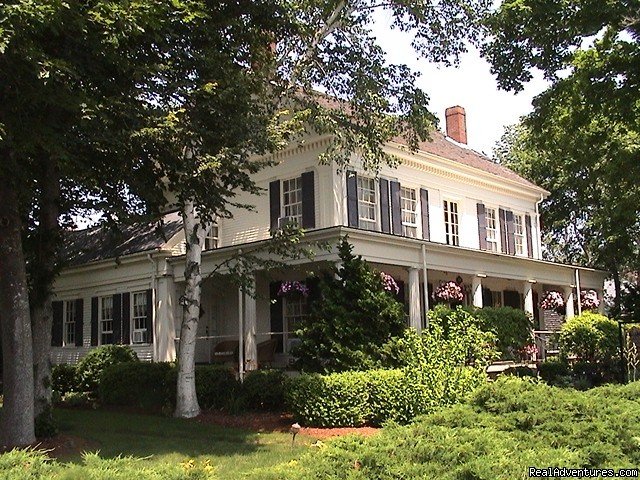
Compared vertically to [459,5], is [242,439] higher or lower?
lower

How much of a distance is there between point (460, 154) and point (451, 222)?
11.2 feet

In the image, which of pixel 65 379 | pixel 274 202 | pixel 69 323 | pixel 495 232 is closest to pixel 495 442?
pixel 274 202

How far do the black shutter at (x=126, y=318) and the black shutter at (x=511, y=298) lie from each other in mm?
13940

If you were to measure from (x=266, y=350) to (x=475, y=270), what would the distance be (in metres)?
6.92

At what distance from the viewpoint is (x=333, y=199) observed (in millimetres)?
19906

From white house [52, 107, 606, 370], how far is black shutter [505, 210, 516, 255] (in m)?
0.04

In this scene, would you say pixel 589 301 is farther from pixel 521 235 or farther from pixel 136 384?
pixel 136 384

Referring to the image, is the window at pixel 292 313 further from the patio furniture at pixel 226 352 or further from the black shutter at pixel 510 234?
the black shutter at pixel 510 234

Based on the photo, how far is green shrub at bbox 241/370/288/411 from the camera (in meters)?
15.3

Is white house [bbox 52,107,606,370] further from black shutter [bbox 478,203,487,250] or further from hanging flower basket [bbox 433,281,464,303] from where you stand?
hanging flower basket [bbox 433,281,464,303]

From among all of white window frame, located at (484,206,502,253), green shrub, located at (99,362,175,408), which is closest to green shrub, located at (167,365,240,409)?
green shrub, located at (99,362,175,408)

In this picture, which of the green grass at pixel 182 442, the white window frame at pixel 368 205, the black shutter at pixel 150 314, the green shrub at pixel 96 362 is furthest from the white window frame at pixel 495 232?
the green grass at pixel 182 442

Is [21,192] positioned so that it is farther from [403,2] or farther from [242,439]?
[403,2]

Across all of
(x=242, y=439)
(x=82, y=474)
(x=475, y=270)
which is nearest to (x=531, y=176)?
(x=475, y=270)
